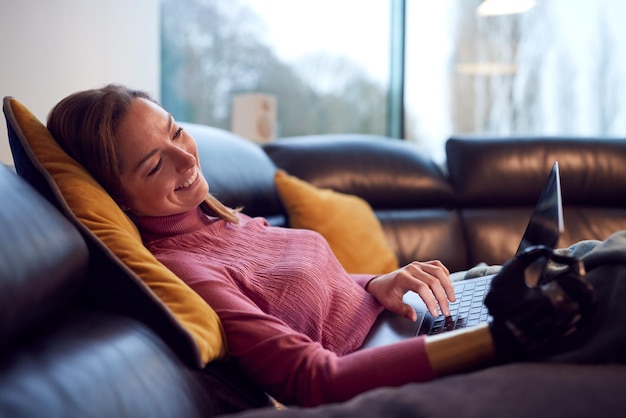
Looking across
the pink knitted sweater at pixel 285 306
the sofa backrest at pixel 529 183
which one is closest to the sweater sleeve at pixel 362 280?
the pink knitted sweater at pixel 285 306

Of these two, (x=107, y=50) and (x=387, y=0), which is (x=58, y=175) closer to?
(x=107, y=50)

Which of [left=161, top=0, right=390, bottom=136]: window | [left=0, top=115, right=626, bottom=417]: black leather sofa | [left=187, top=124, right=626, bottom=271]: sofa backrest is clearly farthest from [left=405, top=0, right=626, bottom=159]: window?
[left=0, top=115, right=626, bottom=417]: black leather sofa

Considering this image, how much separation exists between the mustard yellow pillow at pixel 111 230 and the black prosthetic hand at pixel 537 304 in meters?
0.42

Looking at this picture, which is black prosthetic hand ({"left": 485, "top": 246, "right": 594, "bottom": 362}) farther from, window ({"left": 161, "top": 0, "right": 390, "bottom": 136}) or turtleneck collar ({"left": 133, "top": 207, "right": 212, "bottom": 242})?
window ({"left": 161, "top": 0, "right": 390, "bottom": 136})

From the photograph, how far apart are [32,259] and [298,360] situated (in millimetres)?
388

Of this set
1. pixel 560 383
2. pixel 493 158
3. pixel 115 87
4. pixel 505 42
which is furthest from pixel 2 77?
pixel 505 42

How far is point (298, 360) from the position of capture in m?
0.92

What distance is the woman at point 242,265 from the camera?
3.09 ft

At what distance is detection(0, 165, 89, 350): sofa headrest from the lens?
76 cm

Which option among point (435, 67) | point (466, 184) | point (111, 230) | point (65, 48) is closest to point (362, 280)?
point (111, 230)

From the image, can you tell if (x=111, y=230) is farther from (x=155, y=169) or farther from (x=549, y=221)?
(x=549, y=221)

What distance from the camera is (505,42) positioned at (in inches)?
155

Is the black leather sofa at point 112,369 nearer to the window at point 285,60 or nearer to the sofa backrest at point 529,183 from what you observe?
the sofa backrest at point 529,183

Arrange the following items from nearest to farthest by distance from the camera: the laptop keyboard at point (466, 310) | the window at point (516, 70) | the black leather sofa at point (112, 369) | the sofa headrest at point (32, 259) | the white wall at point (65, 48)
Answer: the black leather sofa at point (112, 369)
the sofa headrest at point (32, 259)
the laptop keyboard at point (466, 310)
the white wall at point (65, 48)
the window at point (516, 70)
